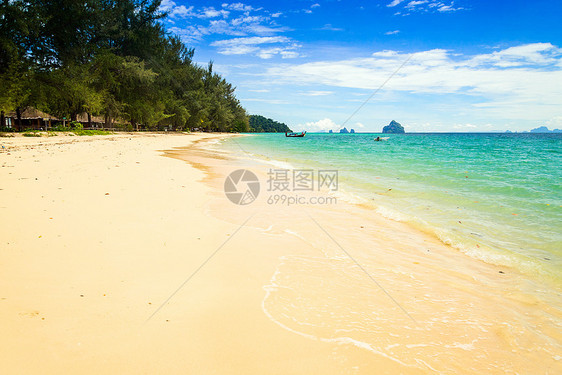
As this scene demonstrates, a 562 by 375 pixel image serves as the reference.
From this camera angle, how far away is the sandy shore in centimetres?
195

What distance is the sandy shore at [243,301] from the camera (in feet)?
6.40

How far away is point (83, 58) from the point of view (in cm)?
3247

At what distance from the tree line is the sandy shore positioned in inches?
1112

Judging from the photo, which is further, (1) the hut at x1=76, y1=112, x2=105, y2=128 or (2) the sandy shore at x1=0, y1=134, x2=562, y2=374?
(1) the hut at x1=76, y1=112, x2=105, y2=128

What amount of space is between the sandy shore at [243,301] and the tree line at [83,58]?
28.2m

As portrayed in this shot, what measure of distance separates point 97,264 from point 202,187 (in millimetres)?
4736

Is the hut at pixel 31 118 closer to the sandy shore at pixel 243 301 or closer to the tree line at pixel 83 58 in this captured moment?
the tree line at pixel 83 58

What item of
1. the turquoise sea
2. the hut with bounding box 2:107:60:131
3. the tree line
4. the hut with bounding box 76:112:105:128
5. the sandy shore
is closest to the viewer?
the sandy shore

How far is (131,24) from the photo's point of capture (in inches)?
1505

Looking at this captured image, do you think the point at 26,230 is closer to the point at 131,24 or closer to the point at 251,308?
the point at 251,308

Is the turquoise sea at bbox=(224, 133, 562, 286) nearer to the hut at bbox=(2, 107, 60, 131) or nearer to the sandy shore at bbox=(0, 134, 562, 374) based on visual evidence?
the sandy shore at bbox=(0, 134, 562, 374)

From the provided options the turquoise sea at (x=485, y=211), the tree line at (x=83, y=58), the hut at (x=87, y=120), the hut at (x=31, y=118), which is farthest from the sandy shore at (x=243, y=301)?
the hut at (x=87, y=120)

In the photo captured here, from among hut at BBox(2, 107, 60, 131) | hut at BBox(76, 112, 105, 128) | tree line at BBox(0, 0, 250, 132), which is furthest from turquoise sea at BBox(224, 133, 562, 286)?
hut at BBox(76, 112, 105, 128)

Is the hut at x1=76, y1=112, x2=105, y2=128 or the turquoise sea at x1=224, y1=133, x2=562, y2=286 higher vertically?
the hut at x1=76, y1=112, x2=105, y2=128
